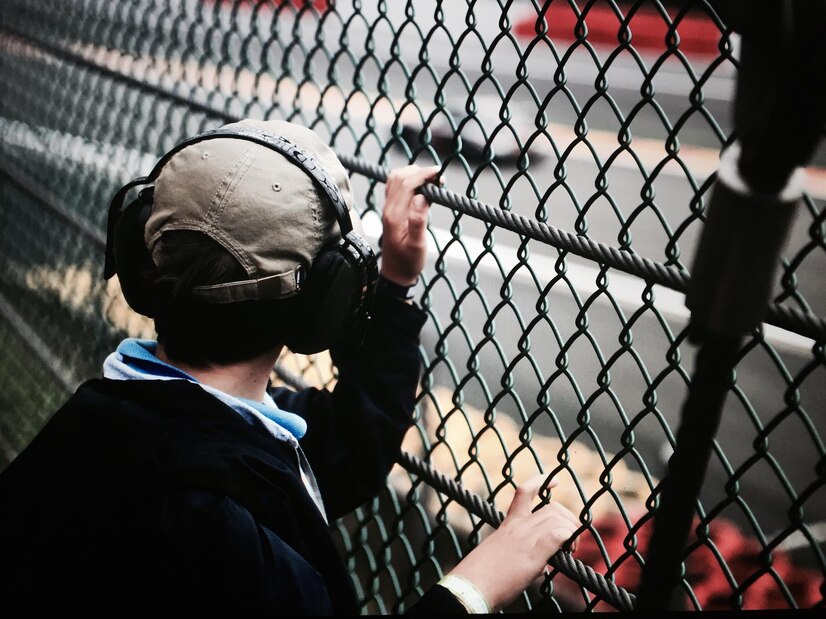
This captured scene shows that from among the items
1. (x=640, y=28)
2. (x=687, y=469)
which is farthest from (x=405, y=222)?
(x=640, y=28)

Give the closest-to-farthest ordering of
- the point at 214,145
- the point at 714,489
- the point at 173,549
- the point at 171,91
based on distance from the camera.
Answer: the point at 173,549 < the point at 214,145 < the point at 171,91 < the point at 714,489

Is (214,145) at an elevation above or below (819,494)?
above

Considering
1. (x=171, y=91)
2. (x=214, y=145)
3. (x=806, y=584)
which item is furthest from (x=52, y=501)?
(x=806, y=584)

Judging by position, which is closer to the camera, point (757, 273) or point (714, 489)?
point (757, 273)

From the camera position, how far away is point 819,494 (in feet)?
15.6

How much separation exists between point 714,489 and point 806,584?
1.16m

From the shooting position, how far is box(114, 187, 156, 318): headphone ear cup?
1.45 meters

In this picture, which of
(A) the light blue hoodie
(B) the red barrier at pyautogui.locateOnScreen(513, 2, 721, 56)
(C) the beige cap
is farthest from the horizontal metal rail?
(B) the red barrier at pyautogui.locateOnScreen(513, 2, 721, 56)

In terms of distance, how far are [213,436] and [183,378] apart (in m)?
0.16

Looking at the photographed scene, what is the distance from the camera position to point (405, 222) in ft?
5.97

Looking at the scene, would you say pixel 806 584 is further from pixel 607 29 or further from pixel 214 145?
pixel 607 29

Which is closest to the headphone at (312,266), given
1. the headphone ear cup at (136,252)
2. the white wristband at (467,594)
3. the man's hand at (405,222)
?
the headphone ear cup at (136,252)

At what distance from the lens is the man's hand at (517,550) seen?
1.41 metres

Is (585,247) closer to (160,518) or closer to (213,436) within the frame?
(213,436)
